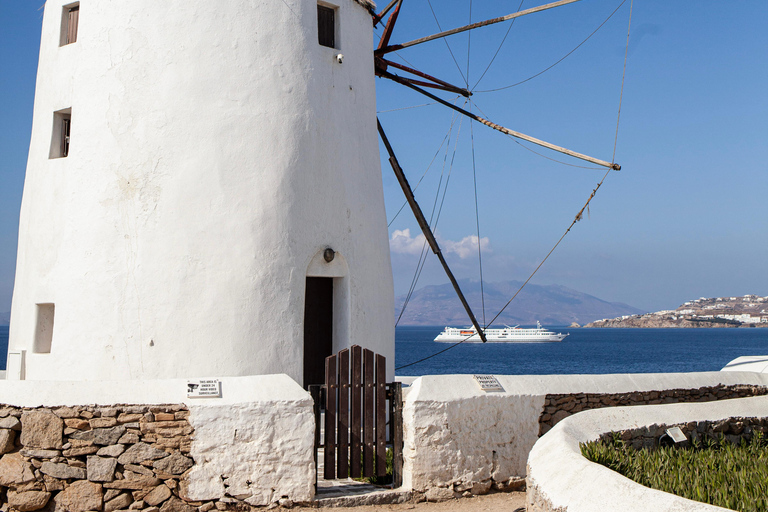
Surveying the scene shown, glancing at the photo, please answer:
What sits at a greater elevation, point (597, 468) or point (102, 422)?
point (102, 422)

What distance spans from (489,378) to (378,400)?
1285 millimetres

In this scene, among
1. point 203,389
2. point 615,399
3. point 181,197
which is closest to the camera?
point 203,389

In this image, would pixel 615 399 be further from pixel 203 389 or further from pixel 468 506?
pixel 203 389

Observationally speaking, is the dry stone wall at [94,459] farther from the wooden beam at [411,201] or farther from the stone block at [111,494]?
the wooden beam at [411,201]

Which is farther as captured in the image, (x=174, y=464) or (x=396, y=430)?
(x=396, y=430)

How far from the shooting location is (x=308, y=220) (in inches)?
375

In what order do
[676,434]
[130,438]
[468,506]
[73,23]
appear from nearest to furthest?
1. [130,438]
2. [676,434]
3. [468,506]
4. [73,23]

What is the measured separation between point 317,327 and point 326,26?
15.7 ft

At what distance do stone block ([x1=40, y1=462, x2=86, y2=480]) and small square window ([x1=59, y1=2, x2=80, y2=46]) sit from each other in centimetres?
657

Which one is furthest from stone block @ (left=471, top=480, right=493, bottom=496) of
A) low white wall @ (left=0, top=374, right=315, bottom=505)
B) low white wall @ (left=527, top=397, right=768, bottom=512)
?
low white wall @ (left=0, top=374, right=315, bottom=505)

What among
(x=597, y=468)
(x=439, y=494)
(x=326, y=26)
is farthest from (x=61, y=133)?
(x=597, y=468)

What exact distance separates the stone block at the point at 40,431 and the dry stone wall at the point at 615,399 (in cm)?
507

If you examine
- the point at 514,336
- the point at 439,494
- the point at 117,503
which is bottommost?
the point at 439,494

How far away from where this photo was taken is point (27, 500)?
19.6ft
